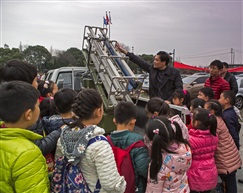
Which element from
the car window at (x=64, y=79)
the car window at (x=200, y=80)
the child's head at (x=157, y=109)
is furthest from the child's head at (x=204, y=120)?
the car window at (x=200, y=80)

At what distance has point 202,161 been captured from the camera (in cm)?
258

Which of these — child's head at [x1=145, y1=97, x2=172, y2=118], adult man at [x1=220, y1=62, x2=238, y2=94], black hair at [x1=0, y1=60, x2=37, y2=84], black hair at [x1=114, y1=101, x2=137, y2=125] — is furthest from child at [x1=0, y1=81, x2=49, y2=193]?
adult man at [x1=220, y1=62, x2=238, y2=94]

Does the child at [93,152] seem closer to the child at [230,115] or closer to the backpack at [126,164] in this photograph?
the backpack at [126,164]

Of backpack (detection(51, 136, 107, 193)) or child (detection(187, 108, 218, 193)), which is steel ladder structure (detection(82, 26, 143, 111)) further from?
backpack (detection(51, 136, 107, 193))

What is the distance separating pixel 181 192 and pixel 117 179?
78cm

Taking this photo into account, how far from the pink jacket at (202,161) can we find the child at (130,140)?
70cm

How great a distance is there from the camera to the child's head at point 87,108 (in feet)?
5.78

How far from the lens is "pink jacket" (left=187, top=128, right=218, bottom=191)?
8.32 feet

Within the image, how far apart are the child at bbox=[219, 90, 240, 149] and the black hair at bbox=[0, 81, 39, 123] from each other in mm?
2558

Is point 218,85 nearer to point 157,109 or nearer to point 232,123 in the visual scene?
point 232,123

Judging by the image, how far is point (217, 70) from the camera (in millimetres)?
3988

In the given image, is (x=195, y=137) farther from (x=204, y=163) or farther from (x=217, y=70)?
(x=217, y=70)

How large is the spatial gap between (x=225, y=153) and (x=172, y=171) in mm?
1198

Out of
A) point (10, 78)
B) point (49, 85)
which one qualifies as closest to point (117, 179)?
point (10, 78)
